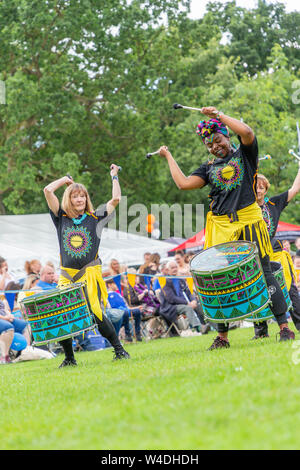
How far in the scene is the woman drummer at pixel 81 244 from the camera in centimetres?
780

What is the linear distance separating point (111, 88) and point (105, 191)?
5622 millimetres

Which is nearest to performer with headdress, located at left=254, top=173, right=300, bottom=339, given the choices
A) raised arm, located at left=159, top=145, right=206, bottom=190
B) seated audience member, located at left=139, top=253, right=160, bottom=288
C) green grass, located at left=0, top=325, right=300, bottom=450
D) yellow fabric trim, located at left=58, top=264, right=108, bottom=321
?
raised arm, located at left=159, top=145, right=206, bottom=190

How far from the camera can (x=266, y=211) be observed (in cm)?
847

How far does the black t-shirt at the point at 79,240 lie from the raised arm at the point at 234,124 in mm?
2111

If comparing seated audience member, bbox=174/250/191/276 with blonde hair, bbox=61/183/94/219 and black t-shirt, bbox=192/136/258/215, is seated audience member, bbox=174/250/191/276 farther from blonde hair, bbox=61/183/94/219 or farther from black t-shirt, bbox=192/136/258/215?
black t-shirt, bbox=192/136/258/215

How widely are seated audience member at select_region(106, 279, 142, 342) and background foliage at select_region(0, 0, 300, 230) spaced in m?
14.3

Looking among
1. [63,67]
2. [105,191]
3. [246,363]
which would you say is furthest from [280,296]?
[105,191]

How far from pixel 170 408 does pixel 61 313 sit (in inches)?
146

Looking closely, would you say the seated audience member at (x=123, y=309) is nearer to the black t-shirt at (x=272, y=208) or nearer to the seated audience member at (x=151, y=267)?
the seated audience member at (x=151, y=267)

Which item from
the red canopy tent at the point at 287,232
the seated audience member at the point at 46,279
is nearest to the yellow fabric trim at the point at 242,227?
the seated audience member at the point at 46,279

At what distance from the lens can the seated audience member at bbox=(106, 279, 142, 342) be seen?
14.1 metres

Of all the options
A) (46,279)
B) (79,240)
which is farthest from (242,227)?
(46,279)

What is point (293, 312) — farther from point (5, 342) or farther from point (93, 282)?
point (5, 342)

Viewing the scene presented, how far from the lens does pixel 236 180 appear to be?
702 centimetres
